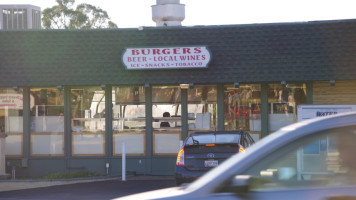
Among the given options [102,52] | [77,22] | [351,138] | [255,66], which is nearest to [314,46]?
[255,66]

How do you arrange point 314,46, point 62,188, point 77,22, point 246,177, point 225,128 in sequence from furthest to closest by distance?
point 77,22, point 225,128, point 314,46, point 62,188, point 246,177

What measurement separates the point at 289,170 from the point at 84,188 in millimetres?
11419

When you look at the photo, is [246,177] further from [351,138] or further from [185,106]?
[185,106]

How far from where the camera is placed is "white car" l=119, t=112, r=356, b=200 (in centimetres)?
483

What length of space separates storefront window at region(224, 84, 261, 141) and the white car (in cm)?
1400

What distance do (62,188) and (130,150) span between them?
3.74 metres

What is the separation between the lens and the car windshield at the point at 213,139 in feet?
46.1

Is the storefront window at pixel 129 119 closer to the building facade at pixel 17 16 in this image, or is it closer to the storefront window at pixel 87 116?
the storefront window at pixel 87 116

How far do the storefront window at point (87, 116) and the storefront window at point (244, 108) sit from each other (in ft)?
12.5

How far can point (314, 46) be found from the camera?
17.9m

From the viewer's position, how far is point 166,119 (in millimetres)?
19266

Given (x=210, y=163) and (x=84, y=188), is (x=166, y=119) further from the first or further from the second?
(x=210, y=163)

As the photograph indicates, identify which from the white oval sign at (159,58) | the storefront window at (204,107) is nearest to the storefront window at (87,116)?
the white oval sign at (159,58)

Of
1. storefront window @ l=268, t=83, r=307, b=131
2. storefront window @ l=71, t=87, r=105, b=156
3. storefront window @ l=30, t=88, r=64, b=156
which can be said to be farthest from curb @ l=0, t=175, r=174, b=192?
storefront window @ l=268, t=83, r=307, b=131
